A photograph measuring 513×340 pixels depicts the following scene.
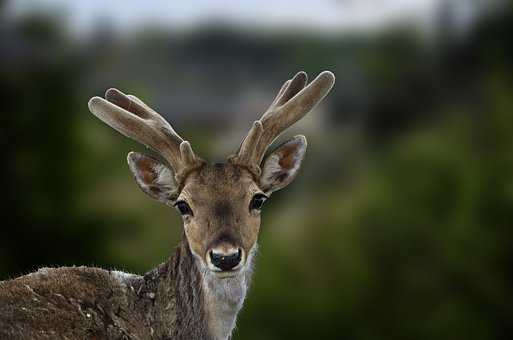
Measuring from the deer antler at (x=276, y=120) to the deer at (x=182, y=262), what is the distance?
0.01 m

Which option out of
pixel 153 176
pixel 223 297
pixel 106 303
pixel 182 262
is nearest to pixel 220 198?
pixel 182 262

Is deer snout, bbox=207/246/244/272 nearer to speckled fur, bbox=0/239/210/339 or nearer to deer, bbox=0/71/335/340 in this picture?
deer, bbox=0/71/335/340

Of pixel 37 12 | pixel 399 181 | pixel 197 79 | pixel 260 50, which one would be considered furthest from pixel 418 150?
pixel 260 50

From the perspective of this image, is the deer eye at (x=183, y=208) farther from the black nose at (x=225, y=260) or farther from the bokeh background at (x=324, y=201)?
the bokeh background at (x=324, y=201)

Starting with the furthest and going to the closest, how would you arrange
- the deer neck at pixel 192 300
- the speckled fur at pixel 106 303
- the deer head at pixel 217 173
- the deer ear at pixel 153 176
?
the deer ear at pixel 153 176 → the deer neck at pixel 192 300 → the deer head at pixel 217 173 → the speckled fur at pixel 106 303

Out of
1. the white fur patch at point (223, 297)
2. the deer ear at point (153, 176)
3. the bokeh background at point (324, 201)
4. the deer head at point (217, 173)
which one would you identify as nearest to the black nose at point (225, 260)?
the deer head at point (217, 173)

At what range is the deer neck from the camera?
15.1 meters

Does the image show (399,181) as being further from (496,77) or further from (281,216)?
(496,77)

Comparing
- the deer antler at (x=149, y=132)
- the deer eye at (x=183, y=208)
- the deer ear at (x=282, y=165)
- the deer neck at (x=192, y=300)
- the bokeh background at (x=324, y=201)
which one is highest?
the deer antler at (x=149, y=132)

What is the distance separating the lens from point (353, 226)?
81.2 meters

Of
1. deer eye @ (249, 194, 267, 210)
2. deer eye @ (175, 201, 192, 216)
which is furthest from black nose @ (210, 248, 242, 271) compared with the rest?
deer eye @ (249, 194, 267, 210)

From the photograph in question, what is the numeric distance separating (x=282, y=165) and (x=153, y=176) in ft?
5.08

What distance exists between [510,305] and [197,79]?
72972 millimetres

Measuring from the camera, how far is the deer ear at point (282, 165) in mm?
15859
